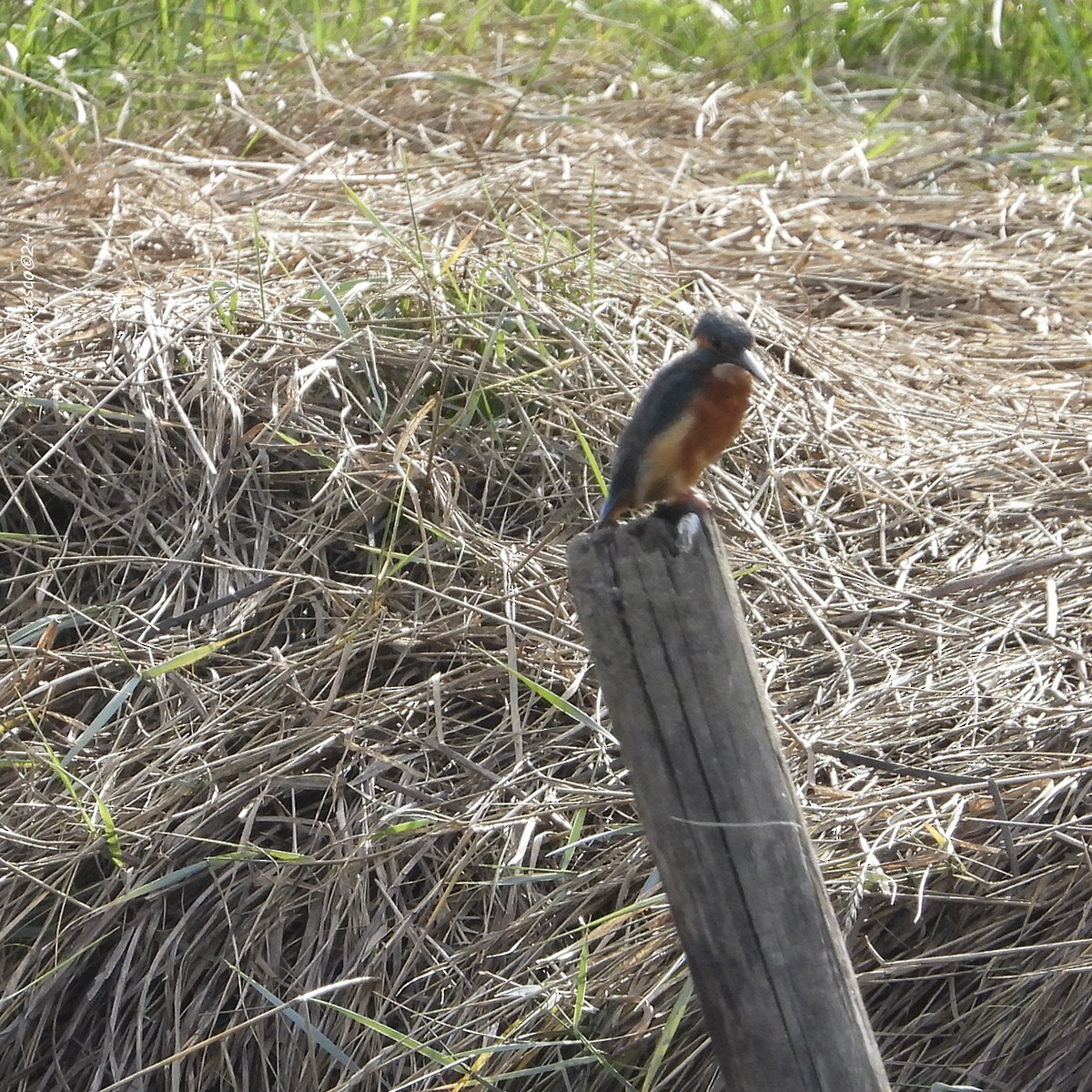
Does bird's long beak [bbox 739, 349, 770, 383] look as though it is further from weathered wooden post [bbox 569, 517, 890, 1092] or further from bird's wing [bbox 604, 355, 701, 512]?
weathered wooden post [bbox 569, 517, 890, 1092]

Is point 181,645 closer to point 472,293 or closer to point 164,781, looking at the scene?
point 164,781

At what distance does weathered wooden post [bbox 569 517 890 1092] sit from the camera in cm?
145

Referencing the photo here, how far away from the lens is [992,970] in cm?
209

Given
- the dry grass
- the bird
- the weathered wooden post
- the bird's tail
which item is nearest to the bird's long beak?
the bird

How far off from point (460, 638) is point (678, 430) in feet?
2.93

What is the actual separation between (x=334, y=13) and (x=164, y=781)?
11.8 feet

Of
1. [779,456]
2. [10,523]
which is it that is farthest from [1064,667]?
[10,523]

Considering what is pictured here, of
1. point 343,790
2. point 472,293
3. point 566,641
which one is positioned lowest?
point 343,790

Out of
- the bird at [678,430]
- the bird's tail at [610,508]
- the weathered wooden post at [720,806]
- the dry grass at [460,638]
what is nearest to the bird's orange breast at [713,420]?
the bird at [678,430]

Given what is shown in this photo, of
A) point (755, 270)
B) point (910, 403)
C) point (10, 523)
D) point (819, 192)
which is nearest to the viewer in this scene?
point (10, 523)

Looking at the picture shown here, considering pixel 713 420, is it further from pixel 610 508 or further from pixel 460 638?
pixel 460 638

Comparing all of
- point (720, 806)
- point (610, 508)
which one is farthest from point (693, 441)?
point (720, 806)

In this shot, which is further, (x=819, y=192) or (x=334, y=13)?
(x=334, y=13)

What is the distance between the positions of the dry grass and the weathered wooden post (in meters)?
0.51
